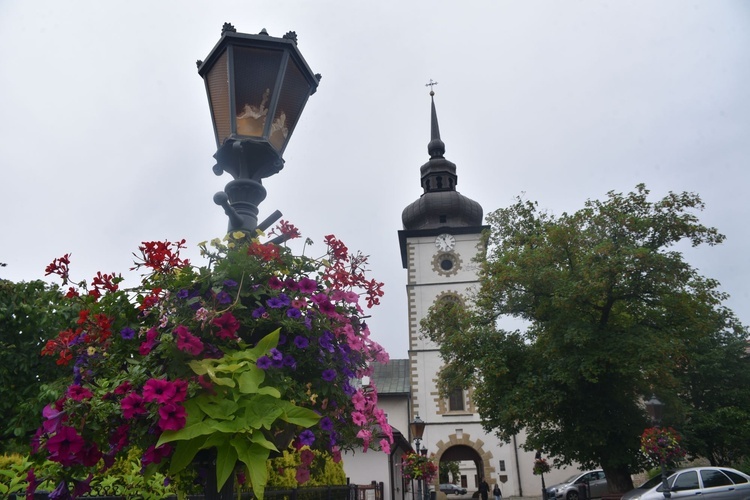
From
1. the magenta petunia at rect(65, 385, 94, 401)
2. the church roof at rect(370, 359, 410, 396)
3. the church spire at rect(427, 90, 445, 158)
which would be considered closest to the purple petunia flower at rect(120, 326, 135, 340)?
the magenta petunia at rect(65, 385, 94, 401)

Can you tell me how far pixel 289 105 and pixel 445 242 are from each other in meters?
34.3

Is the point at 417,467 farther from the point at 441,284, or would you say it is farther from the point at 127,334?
the point at 127,334

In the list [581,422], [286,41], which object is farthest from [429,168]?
[286,41]

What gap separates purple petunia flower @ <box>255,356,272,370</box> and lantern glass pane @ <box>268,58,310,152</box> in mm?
1355

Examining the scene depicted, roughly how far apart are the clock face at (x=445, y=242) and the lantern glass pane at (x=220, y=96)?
3415 centimetres

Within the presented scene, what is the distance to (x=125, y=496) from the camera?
3.02 meters

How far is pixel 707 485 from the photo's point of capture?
1373 centimetres

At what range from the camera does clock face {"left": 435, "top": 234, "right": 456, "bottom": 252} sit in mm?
36906

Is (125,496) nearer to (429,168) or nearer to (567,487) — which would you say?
(567,487)

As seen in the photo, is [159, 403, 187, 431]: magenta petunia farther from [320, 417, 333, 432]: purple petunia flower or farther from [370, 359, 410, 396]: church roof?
[370, 359, 410, 396]: church roof

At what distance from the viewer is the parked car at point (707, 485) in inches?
525

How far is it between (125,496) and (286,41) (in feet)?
8.28

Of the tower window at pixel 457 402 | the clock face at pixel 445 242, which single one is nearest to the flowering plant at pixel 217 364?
the tower window at pixel 457 402

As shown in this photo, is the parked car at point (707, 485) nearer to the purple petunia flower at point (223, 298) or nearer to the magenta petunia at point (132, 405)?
the purple petunia flower at point (223, 298)
